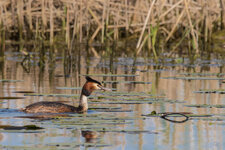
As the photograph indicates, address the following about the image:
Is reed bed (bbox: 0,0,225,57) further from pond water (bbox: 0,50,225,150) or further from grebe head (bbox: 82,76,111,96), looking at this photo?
grebe head (bbox: 82,76,111,96)

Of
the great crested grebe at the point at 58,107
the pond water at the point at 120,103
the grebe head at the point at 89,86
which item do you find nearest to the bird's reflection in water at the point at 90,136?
the pond water at the point at 120,103

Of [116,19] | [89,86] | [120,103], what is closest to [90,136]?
[89,86]

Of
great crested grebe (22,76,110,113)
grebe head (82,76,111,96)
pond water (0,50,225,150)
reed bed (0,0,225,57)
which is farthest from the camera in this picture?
reed bed (0,0,225,57)

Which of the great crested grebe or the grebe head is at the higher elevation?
the grebe head

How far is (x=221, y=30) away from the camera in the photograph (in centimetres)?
2203

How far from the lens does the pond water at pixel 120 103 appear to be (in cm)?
680

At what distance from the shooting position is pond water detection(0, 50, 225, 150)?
680cm

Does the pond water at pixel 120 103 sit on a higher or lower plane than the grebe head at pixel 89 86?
lower

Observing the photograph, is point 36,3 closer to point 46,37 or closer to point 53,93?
point 46,37

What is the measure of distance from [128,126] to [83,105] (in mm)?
1520

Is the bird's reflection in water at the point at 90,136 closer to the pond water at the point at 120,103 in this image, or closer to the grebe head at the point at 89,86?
the pond water at the point at 120,103

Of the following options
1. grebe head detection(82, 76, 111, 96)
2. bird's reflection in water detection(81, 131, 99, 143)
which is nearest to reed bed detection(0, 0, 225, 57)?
grebe head detection(82, 76, 111, 96)

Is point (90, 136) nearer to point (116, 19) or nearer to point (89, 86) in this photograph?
point (89, 86)

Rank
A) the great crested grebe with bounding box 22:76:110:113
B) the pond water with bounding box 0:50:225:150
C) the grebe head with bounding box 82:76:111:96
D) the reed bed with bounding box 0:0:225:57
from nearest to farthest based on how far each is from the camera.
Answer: the pond water with bounding box 0:50:225:150, the great crested grebe with bounding box 22:76:110:113, the grebe head with bounding box 82:76:111:96, the reed bed with bounding box 0:0:225:57
